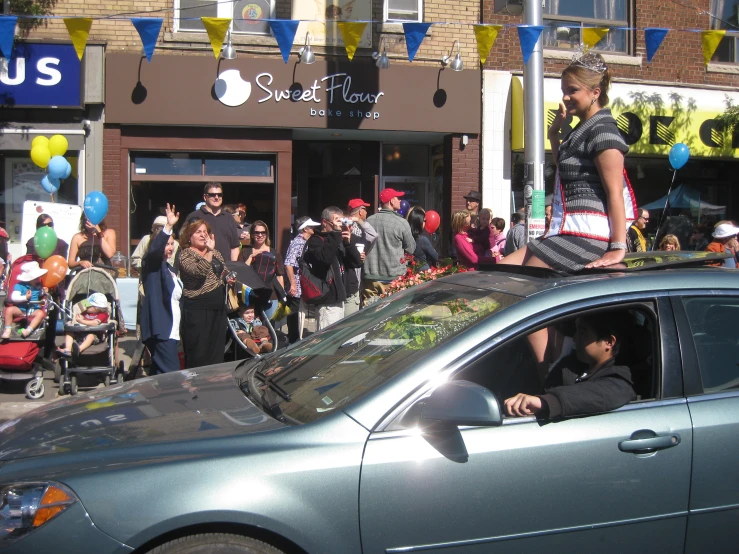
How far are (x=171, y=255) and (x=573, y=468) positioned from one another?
5701 mm

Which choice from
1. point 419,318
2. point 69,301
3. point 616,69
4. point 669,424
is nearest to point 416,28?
point 616,69

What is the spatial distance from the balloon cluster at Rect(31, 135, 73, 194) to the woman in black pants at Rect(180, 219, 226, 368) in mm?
3736

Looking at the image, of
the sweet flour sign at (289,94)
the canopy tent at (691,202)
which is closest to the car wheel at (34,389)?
the sweet flour sign at (289,94)

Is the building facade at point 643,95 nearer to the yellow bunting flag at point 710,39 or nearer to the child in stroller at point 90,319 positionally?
the yellow bunting flag at point 710,39

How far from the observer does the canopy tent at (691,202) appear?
45.3ft

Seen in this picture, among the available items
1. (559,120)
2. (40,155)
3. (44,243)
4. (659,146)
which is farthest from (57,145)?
(659,146)

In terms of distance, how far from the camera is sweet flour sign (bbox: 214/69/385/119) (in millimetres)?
11609

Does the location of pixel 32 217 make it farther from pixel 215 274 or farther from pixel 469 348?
pixel 469 348

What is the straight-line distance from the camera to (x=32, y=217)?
10422 mm

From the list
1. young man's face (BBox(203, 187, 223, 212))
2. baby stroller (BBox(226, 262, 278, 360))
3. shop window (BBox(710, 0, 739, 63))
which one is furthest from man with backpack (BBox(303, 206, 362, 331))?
shop window (BBox(710, 0, 739, 63))

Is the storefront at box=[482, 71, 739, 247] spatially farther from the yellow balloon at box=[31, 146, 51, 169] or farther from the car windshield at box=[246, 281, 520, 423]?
the car windshield at box=[246, 281, 520, 423]

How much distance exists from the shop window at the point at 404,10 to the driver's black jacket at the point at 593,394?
33.5ft

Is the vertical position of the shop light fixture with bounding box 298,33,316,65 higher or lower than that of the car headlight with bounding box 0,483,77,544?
higher

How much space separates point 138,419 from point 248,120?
9242 mm
